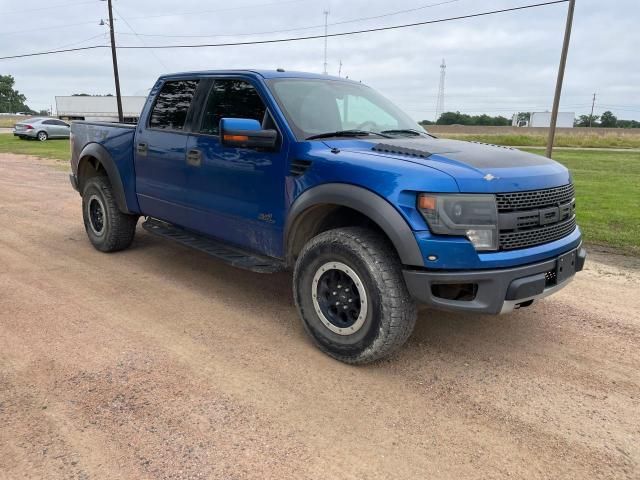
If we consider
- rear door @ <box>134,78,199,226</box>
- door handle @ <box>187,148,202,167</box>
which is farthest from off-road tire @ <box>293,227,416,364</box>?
rear door @ <box>134,78,199,226</box>

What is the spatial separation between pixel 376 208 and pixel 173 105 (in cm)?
284

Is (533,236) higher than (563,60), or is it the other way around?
(563,60)

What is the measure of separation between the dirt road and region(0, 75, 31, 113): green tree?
119498mm

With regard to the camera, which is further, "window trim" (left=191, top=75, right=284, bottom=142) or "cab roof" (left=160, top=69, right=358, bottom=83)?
"cab roof" (left=160, top=69, right=358, bottom=83)

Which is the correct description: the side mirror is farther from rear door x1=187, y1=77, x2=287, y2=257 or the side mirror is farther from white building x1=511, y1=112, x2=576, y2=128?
white building x1=511, y1=112, x2=576, y2=128

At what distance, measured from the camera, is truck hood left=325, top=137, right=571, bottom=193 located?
3027 mm

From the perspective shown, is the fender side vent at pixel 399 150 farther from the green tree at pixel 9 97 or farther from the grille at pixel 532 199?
the green tree at pixel 9 97

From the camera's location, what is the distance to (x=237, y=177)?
13.6 feet

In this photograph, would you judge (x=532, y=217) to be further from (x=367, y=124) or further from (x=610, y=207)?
(x=610, y=207)

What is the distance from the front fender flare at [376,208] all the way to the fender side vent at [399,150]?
411mm

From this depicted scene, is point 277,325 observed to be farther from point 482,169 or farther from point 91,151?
point 91,151

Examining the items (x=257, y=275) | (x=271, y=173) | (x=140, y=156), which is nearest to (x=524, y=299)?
(x=271, y=173)

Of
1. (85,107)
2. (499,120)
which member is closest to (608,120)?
(499,120)

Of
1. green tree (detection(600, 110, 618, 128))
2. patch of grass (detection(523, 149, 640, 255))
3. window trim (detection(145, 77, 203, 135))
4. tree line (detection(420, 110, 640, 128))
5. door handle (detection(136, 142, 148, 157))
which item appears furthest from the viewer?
green tree (detection(600, 110, 618, 128))
